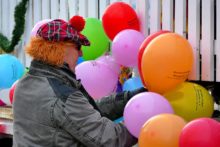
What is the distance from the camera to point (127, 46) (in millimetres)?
3105

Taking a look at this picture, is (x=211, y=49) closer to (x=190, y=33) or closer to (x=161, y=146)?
(x=190, y=33)

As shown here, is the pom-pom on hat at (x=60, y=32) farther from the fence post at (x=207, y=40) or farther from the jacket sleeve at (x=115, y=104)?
the fence post at (x=207, y=40)

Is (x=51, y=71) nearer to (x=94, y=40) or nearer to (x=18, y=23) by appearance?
(x=94, y=40)

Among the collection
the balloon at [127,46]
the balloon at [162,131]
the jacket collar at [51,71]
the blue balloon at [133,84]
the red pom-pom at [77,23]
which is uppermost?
the red pom-pom at [77,23]

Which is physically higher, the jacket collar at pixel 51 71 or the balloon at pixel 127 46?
the balloon at pixel 127 46

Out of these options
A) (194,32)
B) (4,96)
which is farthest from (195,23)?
(4,96)

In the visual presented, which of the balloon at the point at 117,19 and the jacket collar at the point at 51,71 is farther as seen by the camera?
the balloon at the point at 117,19

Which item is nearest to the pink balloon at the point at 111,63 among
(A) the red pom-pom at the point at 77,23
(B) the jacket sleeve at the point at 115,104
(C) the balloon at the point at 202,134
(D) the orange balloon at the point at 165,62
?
(B) the jacket sleeve at the point at 115,104

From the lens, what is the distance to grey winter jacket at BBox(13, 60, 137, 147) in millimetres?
2199

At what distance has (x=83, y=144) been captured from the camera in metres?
2.29

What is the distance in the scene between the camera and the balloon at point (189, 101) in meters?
2.69

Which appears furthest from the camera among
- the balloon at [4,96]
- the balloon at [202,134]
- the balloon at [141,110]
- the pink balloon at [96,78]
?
the balloon at [4,96]

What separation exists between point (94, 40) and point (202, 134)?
176cm

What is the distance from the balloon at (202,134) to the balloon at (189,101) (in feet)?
1.98
